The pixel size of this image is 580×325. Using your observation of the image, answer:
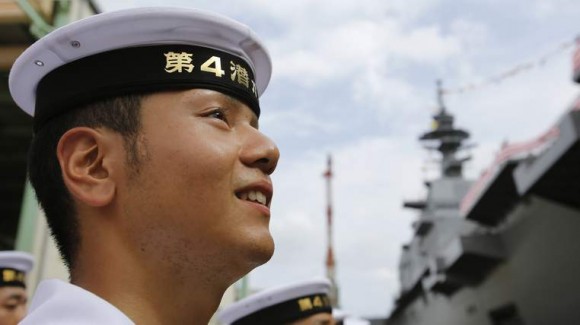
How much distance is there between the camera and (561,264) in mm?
10922

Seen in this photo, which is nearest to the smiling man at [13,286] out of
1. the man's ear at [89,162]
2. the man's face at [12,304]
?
the man's face at [12,304]

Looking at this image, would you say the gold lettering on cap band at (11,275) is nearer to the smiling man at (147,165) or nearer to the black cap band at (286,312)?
the black cap band at (286,312)

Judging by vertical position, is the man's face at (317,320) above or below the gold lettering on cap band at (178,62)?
below

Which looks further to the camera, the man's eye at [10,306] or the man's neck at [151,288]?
the man's eye at [10,306]

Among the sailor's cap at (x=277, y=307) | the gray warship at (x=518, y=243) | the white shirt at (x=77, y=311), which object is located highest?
the gray warship at (x=518, y=243)

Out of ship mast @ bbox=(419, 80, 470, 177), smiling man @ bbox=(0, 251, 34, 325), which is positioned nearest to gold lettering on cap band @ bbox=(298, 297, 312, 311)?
smiling man @ bbox=(0, 251, 34, 325)

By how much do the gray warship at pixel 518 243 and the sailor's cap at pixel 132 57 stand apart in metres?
8.23

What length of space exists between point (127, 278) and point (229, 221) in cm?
24

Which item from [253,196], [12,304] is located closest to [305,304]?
[12,304]

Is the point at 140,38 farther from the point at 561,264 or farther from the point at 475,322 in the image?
the point at 475,322

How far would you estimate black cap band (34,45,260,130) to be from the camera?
114 centimetres

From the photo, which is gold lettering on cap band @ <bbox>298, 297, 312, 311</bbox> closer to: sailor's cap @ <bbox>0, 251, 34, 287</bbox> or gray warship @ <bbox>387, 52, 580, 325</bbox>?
sailor's cap @ <bbox>0, 251, 34, 287</bbox>

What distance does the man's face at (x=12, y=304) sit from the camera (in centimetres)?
295

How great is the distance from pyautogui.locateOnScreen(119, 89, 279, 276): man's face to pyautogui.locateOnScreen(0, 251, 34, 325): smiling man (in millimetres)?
2343
